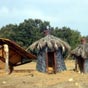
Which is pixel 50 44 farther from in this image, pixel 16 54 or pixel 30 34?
pixel 30 34

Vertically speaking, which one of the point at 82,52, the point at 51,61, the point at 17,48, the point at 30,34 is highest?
the point at 30,34

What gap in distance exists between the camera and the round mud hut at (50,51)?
77.0 ft

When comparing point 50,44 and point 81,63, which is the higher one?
point 50,44

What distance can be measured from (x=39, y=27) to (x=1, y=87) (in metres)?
50.6

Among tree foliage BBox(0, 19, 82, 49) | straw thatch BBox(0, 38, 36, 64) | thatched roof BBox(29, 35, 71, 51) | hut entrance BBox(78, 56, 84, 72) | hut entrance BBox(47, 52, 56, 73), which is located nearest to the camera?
straw thatch BBox(0, 38, 36, 64)

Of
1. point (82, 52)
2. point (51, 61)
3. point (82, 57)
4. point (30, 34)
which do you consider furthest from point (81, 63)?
point (30, 34)

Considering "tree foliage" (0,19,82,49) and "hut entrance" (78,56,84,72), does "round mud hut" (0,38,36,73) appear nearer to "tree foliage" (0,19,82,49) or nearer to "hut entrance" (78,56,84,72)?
"hut entrance" (78,56,84,72)

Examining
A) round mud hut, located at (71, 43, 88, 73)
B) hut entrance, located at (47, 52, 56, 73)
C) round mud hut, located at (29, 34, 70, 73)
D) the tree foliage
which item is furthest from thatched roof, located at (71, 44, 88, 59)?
the tree foliage

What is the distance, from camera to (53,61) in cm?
2448

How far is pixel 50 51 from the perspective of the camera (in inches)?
938

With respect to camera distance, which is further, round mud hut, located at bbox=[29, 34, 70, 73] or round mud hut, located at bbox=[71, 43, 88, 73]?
round mud hut, located at bbox=[29, 34, 70, 73]

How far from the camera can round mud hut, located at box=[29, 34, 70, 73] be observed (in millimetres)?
23469

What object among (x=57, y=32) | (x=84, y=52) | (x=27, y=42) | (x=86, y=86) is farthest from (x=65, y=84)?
(x=57, y=32)

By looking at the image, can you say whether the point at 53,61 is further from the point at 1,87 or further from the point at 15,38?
the point at 15,38
